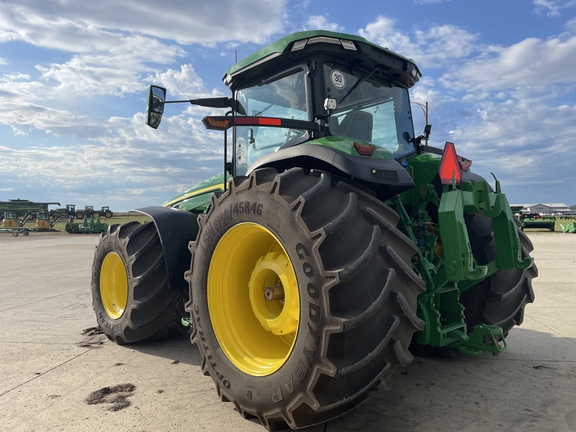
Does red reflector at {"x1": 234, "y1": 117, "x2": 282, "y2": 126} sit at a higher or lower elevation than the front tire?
higher

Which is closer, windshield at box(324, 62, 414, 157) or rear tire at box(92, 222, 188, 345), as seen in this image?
windshield at box(324, 62, 414, 157)

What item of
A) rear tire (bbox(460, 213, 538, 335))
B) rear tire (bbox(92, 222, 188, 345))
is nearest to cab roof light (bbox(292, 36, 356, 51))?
rear tire (bbox(460, 213, 538, 335))

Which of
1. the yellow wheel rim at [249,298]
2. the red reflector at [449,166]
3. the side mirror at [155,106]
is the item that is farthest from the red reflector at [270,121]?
the side mirror at [155,106]

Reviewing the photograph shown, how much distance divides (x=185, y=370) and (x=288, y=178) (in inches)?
77.8

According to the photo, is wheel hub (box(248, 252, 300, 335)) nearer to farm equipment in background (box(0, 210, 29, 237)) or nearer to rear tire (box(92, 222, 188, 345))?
rear tire (box(92, 222, 188, 345))

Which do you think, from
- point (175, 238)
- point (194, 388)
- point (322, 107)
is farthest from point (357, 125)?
point (194, 388)

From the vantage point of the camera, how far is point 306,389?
2.14 meters

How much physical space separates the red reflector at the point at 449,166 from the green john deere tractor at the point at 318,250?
2 cm

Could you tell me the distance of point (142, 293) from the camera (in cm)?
396

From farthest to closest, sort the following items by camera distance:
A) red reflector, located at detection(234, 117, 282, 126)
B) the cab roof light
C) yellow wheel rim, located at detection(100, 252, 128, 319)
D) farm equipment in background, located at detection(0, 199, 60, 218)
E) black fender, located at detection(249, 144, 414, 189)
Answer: farm equipment in background, located at detection(0, 199, 60, 218), yellow wheel rim, located at detection(100, 252, 128, 319), the cab roof light, red reflector, located at detection(234, 117, 282, 126), black fender, located at detection(249, 144, 414, 189)

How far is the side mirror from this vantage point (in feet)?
12.2

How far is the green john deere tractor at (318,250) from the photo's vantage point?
2156mm

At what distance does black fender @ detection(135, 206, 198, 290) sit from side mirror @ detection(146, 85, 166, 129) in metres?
0.81

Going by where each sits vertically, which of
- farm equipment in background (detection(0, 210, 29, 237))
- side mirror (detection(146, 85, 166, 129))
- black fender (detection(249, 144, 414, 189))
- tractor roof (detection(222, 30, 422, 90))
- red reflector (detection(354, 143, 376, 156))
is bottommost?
farm equipment in background (detection(0, 210, 29, 237))
